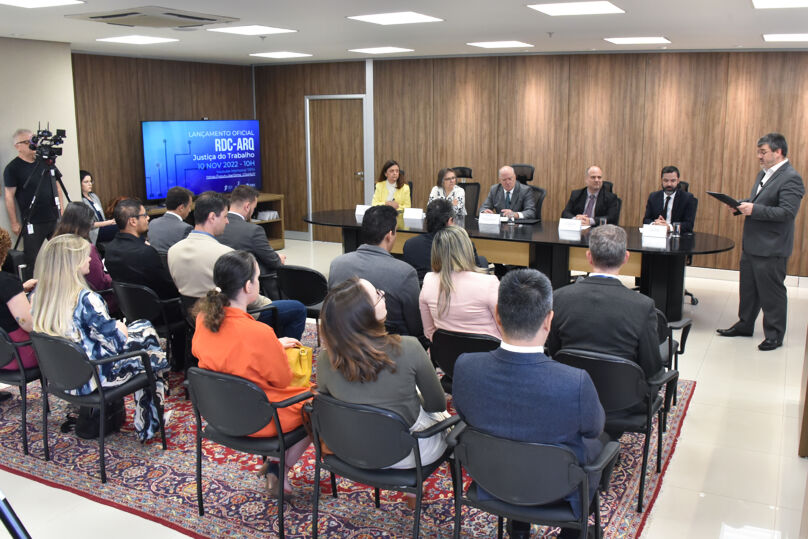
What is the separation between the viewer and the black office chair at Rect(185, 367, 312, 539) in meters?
2.82

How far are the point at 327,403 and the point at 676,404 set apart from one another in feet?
9.01

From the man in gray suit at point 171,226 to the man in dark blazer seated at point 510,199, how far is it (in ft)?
10.7

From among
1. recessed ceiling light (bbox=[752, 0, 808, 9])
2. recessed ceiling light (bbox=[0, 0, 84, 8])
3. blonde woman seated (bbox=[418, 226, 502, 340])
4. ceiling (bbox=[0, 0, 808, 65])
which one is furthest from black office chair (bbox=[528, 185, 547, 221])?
recessed ceiling light (bbox=[0, 0, 84, 8])

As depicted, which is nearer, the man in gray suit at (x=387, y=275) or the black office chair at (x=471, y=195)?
the man in gray suit at (x=387, y=275)

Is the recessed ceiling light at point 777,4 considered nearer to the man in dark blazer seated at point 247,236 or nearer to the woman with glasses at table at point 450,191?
the woman with glasses at table at point 450,191

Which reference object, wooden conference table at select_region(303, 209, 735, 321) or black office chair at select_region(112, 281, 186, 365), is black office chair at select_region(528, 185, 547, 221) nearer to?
wooden conference table at select_region(303, 209, 735, 321)

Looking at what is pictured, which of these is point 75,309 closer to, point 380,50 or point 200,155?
point 380,50

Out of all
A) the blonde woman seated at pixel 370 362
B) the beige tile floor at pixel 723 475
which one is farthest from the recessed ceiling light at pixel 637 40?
the blonde woman seated at pixel 370 362

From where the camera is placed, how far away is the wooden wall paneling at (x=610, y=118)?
8.57 meters

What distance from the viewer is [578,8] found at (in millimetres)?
5371

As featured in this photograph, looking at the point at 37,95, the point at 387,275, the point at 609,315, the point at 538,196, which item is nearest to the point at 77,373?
the point at 387,275

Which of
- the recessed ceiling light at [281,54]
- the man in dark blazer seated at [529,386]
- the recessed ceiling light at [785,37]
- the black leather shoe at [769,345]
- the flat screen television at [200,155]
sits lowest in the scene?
the black leather shoe at [769,345]

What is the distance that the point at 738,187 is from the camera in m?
8.25

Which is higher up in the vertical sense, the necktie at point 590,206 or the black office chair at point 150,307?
the necktie at point 590,206
